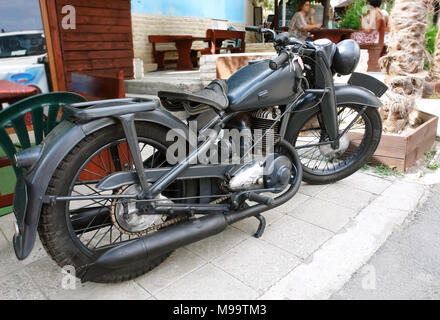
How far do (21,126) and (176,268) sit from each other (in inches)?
57.6

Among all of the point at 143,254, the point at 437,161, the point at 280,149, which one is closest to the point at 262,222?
the point at 280,149

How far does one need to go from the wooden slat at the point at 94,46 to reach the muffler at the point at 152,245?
4.71 meters

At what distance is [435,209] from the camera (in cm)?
300

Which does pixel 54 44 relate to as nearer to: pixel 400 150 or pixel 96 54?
pixel 96 54

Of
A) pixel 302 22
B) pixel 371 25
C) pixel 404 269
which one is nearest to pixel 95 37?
pixel 302 22

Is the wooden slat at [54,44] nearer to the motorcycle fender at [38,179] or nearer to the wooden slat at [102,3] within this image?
the wooden slat at [102,3]

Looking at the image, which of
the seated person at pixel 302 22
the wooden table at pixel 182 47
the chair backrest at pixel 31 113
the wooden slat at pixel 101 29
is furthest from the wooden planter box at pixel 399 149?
the wooden table at pixel 182 47

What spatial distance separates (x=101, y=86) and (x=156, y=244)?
2080 millimetres

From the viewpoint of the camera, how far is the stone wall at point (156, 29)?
9.25 meters

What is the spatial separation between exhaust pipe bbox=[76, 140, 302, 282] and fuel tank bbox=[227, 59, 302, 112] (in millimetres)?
725

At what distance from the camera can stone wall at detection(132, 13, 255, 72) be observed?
9250mm

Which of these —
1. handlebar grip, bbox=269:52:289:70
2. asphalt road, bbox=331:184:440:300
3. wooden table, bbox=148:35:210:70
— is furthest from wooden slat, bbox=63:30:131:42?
asphalt road, bbox=331:184:440:300

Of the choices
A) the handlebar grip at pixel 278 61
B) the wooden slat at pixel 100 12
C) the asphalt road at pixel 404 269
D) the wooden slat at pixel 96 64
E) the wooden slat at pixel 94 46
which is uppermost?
the wooden slat at pixel 100 12
